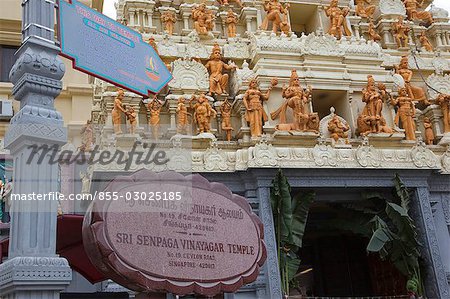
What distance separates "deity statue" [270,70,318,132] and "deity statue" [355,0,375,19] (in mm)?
5314

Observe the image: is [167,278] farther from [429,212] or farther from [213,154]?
[429,212]

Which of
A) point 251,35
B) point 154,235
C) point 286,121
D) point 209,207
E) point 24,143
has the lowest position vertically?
point 154,235

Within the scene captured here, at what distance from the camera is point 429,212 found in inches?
530

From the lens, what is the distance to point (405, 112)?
15055 millimetres

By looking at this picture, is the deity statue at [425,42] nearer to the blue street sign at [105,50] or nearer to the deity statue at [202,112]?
the deity statue at [202,112]

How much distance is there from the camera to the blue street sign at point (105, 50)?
4.71 meters

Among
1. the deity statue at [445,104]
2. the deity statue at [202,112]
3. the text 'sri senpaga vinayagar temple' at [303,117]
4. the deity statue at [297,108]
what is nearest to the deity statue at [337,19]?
the text 'sri senpaga vinayagar temple' at [303,117]

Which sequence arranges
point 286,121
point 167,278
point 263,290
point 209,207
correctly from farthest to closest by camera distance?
point 286,121 < point 263,290 < point 209,207 < point 167,278

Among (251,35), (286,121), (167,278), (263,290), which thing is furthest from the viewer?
(251,35)

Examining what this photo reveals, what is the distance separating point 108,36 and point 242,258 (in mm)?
2735

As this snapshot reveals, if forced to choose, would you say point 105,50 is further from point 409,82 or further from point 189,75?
point 409,82

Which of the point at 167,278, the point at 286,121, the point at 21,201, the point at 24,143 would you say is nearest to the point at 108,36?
the point at 24,143

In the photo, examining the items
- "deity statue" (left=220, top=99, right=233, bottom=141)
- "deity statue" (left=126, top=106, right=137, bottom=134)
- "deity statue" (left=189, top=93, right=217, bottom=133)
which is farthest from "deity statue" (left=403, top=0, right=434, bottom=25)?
"deity statue" (left=126, top=106, right=137, bottom=134)

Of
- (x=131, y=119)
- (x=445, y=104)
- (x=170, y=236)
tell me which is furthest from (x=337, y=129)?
(x=170, y=236)
